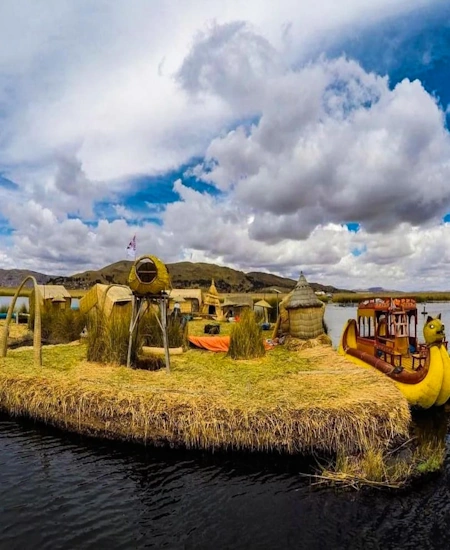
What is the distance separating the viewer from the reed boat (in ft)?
41.3

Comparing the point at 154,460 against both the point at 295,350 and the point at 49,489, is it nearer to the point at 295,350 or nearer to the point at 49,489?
the point at 49,489

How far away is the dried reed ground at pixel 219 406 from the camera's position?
8.87 metres

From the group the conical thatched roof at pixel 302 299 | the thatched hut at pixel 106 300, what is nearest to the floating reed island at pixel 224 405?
the conical thatched roof at pixel 302 299

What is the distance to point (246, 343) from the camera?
15.8m

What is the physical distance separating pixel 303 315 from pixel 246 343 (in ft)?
16.5

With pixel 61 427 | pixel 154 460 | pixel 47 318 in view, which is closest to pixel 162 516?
pixel 154 460

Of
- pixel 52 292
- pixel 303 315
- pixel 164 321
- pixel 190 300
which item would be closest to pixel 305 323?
pixel 303 315

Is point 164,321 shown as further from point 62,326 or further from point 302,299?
point 62,326

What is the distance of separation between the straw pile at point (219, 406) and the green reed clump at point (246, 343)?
9.10ft

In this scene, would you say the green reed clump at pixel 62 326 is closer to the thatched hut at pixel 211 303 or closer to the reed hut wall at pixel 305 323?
the reed hut wall at pixel 305 323

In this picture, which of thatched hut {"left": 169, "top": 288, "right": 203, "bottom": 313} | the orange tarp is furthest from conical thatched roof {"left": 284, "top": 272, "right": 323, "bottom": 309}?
thatched hut {"left": 169, "top": 288, "right": 203, "bottom": 313}

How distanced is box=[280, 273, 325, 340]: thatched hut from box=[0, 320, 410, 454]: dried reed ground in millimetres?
6804

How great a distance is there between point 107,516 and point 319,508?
3.37m

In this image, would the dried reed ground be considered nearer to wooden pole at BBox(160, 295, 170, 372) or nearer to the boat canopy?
wooden pole at BBox(160, 295, 170, 372)
